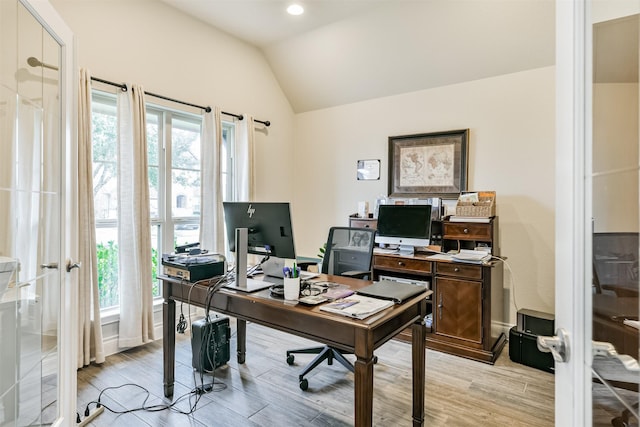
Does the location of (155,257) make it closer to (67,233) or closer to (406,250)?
(67,233)

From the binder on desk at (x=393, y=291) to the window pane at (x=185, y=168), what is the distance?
95.9 inches

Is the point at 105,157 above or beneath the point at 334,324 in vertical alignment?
above

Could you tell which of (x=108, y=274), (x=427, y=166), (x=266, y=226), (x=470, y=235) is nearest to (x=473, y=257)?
(x=470, y=235)

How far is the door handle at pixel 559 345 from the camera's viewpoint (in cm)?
79

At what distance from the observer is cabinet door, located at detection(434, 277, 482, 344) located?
286cm

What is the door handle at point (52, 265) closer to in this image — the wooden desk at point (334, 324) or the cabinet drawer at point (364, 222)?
the wooden desk at point (334, 324)

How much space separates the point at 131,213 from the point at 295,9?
7.89 feet

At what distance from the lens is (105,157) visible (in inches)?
117

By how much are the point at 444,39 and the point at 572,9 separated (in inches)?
110

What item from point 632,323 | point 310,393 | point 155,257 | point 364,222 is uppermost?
point 364,222

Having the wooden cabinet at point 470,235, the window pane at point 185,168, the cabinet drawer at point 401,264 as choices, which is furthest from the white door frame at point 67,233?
the wooden cabinet at point 470,235

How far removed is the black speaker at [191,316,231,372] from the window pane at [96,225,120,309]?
1036 mm

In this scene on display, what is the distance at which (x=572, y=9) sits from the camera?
2.54 ft

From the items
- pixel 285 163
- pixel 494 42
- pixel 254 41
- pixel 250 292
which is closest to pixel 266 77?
pixel 254 41
